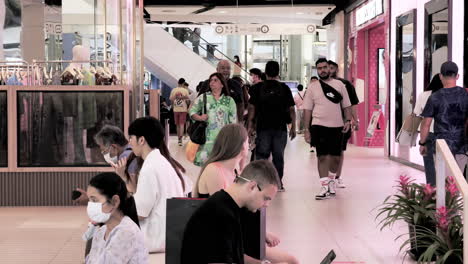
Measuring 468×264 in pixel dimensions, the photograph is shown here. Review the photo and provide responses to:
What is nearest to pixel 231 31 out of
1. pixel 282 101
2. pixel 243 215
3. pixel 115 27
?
pixel 115 27

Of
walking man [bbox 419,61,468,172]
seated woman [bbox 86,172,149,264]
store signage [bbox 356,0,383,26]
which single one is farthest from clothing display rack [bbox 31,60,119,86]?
store signage [bbox 356,0,383,26]

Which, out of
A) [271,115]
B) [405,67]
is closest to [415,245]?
[271,115]

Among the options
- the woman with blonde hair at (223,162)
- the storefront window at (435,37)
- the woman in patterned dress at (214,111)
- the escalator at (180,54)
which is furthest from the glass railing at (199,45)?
the woman with blonde hair at (223,162)

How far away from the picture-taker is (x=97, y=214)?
11.4 feet

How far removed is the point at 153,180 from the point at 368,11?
533 inches

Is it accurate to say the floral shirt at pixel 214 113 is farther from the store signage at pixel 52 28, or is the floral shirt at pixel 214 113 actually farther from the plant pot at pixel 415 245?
the store signage at pixel 52 28

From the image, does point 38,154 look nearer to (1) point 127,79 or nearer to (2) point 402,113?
(1) point 127,79

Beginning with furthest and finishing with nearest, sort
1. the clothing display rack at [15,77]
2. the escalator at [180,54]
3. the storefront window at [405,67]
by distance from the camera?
1. the escalator at [180,54]
2. the storefront window at [405,67]
3. the clothing display rack at [15,77]

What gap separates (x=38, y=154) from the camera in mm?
8812

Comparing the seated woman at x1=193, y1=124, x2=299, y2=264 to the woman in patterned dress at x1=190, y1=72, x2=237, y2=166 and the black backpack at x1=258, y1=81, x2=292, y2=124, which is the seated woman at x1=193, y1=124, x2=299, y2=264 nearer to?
the woman in patterned dress at x1=190, y1=72, x2=237, y2=166

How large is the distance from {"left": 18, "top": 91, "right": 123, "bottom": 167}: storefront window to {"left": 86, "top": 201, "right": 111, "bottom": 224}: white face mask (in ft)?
17.5

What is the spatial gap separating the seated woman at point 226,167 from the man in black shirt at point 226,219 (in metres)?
1.10

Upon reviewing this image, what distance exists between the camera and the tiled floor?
6.22 m

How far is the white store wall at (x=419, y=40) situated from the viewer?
1049 centimetres
